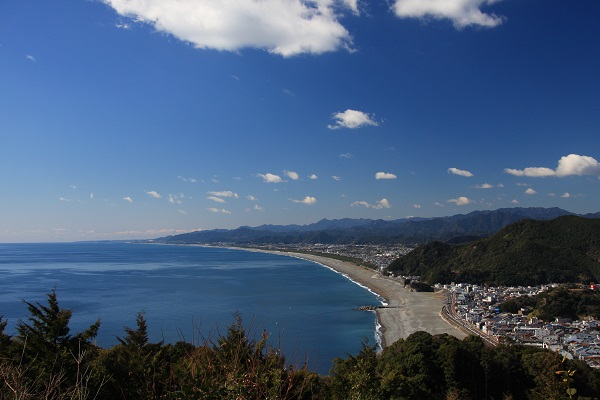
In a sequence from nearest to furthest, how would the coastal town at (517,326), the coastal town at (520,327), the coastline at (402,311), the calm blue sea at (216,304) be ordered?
the coastal town at (520,327) < the coastal town at (517,326) < the calm blue sea at (216,304) < the coastline at (402,311)

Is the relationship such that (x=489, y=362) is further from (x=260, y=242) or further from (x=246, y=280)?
(x=260, y=242)

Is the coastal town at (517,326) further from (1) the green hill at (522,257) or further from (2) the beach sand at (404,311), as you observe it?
(1) the green hill at (522,257)

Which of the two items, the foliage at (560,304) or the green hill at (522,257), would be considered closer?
the foliage at (560,304)

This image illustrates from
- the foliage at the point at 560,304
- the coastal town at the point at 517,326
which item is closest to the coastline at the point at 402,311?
the coastal town at the point at 517,326

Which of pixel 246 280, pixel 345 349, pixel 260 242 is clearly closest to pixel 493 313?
pixel 345 349

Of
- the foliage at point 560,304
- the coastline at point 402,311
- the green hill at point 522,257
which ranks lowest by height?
the coastline at point 402,311
